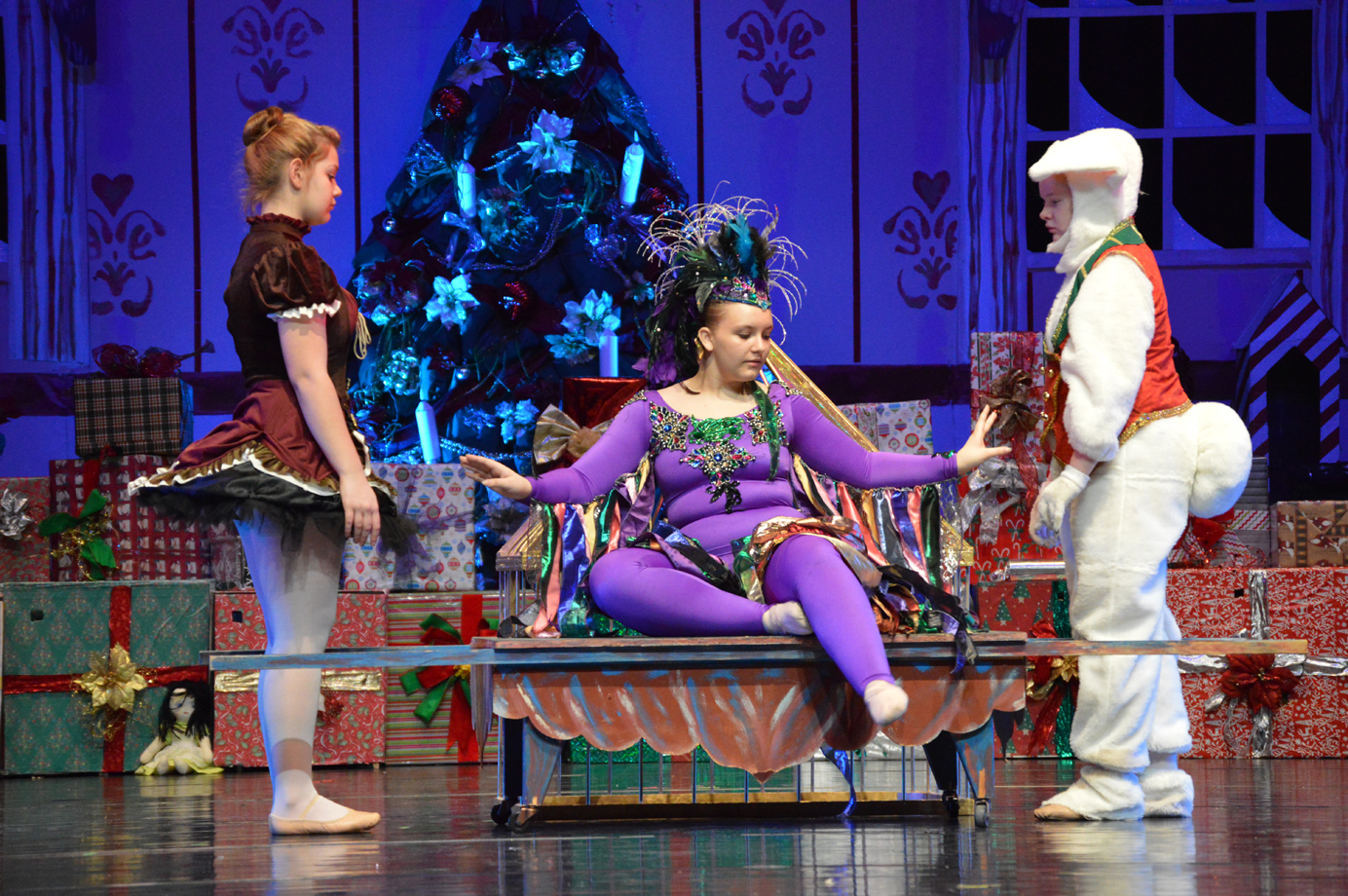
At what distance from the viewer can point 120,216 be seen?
5965mm

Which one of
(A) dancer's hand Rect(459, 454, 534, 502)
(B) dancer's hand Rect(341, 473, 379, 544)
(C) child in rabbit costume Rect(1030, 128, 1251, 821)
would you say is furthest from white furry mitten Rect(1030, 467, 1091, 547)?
(B) dancer's hand Rect(341, 473, 379, 544)

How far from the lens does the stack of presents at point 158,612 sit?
15.6 ft

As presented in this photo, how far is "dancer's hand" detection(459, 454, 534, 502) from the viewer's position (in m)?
3.00

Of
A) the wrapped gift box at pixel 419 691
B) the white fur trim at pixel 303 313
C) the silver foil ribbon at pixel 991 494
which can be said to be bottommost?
the wrapped gift box at pixel 419 691

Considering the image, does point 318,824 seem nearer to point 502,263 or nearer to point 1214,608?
point 502,263

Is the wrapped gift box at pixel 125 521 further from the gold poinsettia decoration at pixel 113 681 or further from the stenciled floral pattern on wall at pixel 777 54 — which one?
the stenciled floral pattern on wall at pixel 777 54

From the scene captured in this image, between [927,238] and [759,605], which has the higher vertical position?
[927,238]

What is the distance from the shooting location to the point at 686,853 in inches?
97.9

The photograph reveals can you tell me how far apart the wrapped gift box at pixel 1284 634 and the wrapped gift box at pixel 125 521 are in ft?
11.4

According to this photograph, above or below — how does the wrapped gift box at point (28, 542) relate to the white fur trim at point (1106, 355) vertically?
below

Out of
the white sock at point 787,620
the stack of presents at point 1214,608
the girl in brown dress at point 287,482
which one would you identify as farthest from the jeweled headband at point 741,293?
the stack of presents at point 1214,608

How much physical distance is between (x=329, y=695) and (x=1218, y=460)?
3027mm

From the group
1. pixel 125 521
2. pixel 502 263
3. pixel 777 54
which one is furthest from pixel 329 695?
pixel 777 54

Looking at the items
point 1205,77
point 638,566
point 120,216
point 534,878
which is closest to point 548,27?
point 120,216
